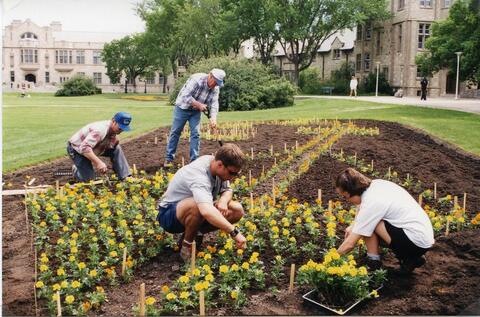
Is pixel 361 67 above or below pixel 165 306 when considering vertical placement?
above

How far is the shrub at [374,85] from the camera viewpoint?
40.6 meters

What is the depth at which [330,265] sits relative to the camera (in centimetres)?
370

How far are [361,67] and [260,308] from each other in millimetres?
44411

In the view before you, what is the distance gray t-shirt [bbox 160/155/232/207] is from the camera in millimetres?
4184

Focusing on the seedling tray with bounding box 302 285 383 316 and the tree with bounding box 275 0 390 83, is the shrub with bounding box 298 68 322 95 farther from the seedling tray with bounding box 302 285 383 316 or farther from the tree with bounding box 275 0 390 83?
the seedling tray with bounding box 302 285 383 316

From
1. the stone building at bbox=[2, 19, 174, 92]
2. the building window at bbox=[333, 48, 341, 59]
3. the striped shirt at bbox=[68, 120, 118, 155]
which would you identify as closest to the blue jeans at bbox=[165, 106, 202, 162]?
the striped shirt at bbox=[68, 120, 118, 155]

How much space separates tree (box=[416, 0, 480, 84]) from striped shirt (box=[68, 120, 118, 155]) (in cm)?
1499

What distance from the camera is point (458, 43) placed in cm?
2330

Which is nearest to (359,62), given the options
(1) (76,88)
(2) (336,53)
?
(2) (336,53)

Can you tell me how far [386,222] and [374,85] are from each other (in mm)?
38875

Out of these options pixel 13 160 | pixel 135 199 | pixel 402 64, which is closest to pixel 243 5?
pixel 402 64

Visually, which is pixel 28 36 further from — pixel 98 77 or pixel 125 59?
pixel 125 59

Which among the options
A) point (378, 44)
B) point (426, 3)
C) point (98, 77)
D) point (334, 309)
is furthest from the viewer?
point (98, 77)

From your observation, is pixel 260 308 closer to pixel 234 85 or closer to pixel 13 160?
pixel 13 160
